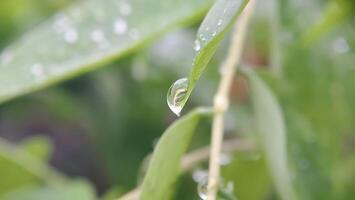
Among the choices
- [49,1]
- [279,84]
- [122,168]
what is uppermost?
[49,1]

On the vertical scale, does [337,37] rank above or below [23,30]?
below

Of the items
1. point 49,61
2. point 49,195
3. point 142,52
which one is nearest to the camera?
point 49,61

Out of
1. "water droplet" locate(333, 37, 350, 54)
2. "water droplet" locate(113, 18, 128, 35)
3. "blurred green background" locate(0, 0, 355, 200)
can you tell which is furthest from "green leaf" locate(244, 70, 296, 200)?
"water droplet" locate(333, 37, 350, 54)

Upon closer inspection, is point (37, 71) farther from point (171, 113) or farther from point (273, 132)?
point (171, 113)

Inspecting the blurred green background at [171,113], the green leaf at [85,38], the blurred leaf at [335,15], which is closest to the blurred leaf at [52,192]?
the blurred green background at [171,113]

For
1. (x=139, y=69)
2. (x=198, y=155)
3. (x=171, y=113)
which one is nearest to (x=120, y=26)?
(x=198, y=155)

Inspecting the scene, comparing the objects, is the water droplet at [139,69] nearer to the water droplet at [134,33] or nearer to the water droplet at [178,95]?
the water droplet at [134,33]

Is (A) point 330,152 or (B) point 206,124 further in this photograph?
(B) point 206,124

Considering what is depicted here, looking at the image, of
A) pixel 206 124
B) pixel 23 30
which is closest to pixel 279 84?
pixel 206 124

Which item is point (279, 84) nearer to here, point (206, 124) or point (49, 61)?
point (49, 61)
